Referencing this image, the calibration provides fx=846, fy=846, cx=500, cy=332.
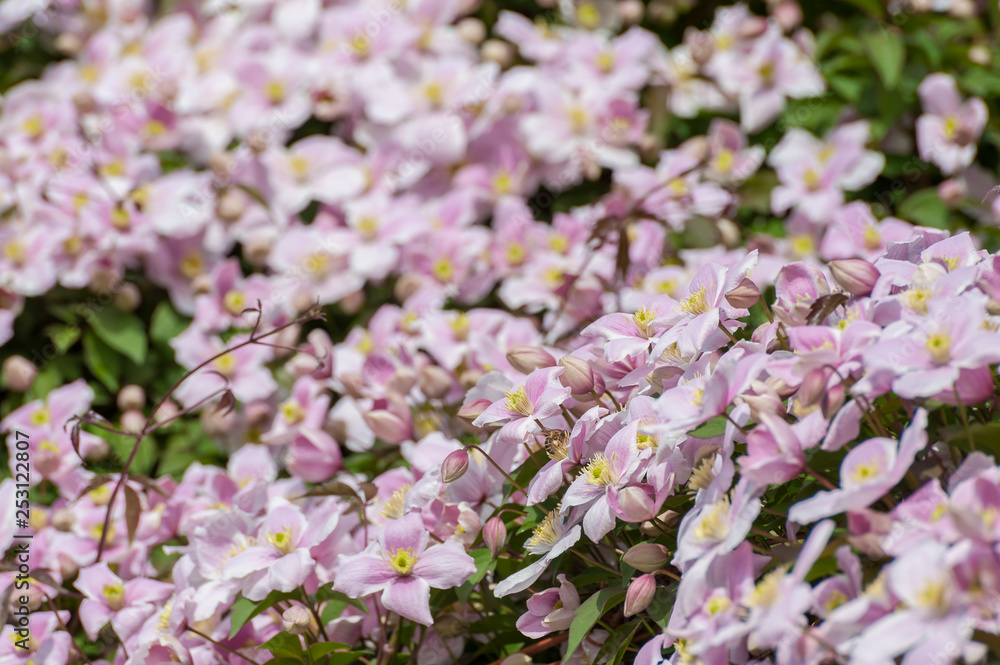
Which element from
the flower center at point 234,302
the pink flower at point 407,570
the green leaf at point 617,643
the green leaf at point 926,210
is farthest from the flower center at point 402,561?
the green leaf at point 926,210

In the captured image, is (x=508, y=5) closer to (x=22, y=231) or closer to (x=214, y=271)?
(x=214, y=271)

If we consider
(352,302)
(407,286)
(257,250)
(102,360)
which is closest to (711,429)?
(407,286)

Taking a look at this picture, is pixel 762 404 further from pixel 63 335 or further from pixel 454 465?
pixel 63 335

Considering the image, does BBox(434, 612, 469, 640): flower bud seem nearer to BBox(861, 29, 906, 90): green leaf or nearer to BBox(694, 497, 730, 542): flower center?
BBox(694, 497, 730, 542): flower center

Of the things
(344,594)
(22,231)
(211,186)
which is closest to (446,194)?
(211,186)

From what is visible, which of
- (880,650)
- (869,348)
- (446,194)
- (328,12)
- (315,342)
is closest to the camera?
(880,650)

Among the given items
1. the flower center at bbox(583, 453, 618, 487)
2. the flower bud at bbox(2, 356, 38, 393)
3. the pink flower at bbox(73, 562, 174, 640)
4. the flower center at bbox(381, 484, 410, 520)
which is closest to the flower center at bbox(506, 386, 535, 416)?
the flower center at bbox(583, 453, 618, 487)
